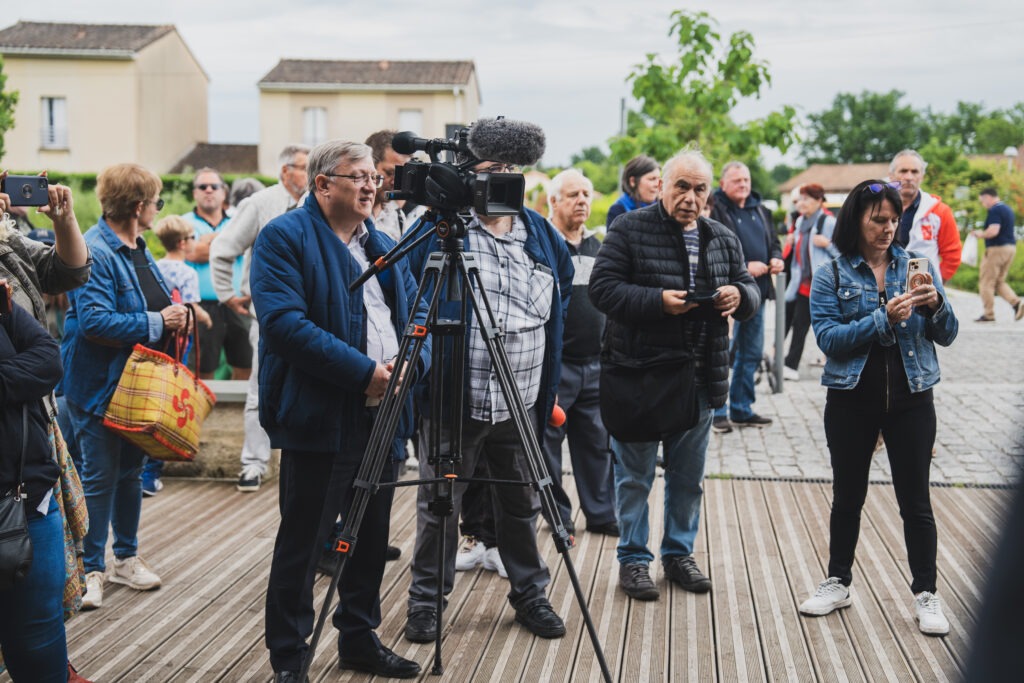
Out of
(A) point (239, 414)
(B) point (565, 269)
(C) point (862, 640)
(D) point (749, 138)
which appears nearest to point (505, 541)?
(B) point (565, 269)

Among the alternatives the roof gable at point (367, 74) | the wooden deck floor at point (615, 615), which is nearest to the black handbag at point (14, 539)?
the wooden deck floor at point (615, 615)

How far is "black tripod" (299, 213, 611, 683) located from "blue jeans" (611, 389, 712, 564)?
1.36 m

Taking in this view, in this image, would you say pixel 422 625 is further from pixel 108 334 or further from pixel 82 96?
pixel 82 96

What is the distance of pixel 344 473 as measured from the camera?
152 inches

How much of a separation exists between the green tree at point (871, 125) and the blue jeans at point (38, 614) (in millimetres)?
97911

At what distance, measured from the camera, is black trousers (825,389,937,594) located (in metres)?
4.47

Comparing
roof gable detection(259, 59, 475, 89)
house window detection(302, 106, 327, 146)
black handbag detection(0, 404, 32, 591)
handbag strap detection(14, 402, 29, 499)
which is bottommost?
black handbag detection(0, 404, 32, 591)

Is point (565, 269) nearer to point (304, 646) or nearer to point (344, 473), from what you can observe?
point (344, 473)

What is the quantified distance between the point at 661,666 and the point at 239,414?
4.25 metres

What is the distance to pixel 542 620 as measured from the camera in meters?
4.50

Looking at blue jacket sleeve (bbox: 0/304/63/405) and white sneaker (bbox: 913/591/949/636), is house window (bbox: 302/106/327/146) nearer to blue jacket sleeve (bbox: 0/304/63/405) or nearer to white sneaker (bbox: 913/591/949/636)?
white sneaker (bbox: 913/591/949/636)

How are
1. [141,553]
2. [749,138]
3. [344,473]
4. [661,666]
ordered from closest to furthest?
[344,473] < [661,666] < [141,553] < [749,138]

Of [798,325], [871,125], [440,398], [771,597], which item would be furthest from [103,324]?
[871,125]

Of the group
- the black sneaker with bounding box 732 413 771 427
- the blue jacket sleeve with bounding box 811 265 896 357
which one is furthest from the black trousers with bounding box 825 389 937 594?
the black sneaker with bounding box 732 413 771 427
